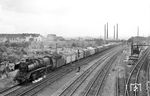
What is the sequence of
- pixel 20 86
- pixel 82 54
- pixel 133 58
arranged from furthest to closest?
pixel 82 54, pixel 133 58, pixel 20 86

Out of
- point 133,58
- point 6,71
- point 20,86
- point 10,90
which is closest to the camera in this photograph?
point 10,90

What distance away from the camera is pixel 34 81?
71.9ft

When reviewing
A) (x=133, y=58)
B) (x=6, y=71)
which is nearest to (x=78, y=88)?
(x=6, y=71)

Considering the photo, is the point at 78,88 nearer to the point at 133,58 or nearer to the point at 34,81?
the point at 34,81

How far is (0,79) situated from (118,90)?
15.6 m

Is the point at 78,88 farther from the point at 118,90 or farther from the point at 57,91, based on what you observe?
the point at 118,90

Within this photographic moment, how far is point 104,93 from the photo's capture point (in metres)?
17.5

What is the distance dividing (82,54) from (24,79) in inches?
969

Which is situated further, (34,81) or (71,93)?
(34,81)

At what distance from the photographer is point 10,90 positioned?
1845 cm

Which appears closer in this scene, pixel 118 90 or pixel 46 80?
pixel 118 90

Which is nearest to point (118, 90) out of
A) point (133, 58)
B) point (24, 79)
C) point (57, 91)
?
point (57, 91)

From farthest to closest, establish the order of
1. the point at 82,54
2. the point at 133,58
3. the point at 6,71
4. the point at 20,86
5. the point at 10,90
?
the point at 82,54, the point at 133,58, the point at 6,71, the point at 20,86, the point at 10,90

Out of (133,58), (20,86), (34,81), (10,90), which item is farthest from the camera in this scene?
(133,58)
